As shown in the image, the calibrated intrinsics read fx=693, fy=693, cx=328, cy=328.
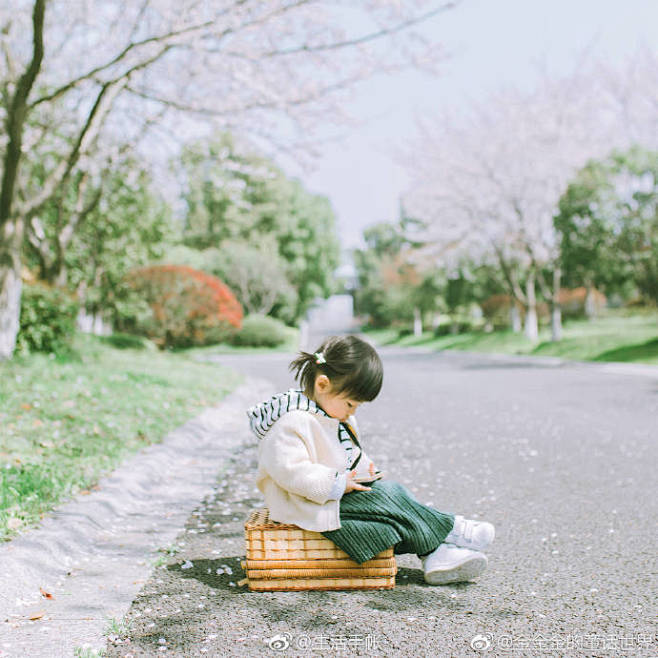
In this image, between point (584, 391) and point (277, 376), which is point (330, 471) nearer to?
point (584, 391)

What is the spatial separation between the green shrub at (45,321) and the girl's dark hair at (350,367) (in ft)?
35.2

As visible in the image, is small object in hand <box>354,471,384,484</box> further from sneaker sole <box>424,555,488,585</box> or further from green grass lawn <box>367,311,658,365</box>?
green grass lawn <box>367,311,658,365</box>

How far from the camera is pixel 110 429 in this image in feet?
22.4

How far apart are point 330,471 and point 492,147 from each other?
2854cm

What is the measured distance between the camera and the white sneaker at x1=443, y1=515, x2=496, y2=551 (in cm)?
330

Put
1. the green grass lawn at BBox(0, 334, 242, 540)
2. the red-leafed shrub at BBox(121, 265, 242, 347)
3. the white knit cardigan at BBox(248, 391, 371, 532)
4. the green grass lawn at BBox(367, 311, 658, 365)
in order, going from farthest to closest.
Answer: the red-leafed shrub at BBox(121, 265, 242, 347) → the green grass lawn at BBox(367, 311, 658, 365) → the green grass lawn at BBox(0, 334, 242, 540) → the white knit cardigan at BBox(248, 391, 371, 532)

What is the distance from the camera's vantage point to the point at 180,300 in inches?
1080

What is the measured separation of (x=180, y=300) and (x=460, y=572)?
25.2 meters

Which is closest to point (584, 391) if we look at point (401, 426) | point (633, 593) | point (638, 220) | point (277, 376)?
point (401, 426)

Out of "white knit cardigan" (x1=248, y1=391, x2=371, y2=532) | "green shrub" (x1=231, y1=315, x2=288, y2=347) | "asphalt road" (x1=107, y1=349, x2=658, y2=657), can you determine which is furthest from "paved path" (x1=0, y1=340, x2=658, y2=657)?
"green shrub" (x1=231, y1=315, x2=288, y2=347)

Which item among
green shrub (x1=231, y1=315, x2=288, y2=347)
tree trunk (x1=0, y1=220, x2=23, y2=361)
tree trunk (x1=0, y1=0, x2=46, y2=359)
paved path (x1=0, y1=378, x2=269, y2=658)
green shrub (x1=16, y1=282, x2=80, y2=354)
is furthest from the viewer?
green shrub (x1=231, y1=315, x2=288, y2=347)

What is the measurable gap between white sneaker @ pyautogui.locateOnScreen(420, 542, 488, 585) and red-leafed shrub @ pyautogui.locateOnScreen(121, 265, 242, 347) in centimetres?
2447

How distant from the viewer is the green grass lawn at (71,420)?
4539mm


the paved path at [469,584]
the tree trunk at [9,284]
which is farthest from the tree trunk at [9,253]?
the paved path at [469,584]
